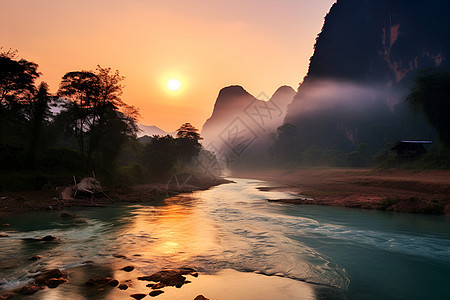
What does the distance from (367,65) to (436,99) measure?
84.6 m

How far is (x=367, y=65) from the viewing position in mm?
116250

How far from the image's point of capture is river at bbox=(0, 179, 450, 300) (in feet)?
24.2

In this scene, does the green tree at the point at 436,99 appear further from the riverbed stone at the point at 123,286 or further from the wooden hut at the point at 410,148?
the riverbed stone at the point at 123,286

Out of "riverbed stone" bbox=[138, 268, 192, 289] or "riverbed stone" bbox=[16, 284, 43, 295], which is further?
"riverbed stone" bbox=[138, 268, 192, 289]

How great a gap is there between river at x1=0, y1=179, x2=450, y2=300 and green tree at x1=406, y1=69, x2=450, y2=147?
34165 millimetres

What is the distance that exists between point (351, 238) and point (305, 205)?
37.3ft

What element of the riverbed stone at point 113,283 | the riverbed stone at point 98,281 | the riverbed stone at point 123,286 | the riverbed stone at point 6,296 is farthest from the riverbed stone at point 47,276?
the riverbed stone at point 123,286

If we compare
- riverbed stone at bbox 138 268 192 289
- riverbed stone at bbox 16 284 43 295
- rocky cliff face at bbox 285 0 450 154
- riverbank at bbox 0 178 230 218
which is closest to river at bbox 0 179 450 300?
riverbed stone at bbox 16 284 43 295

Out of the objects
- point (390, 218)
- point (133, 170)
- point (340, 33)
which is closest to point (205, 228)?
point (390, 218)

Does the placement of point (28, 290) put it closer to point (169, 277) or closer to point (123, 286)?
point (123, 286)

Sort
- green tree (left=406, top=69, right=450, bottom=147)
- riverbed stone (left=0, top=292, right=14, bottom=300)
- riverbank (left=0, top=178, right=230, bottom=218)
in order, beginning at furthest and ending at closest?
green tree (left=406, top=69, right=450, bottom=147), riverbank (left=0, top=178, right=230, bottom=218), riverbed stone (left=0, top=292, right=14, bottom=300)

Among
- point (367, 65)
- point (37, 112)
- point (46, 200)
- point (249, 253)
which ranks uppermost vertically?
point (367, 65)

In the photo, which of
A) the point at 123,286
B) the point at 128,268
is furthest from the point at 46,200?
the point at 123,286

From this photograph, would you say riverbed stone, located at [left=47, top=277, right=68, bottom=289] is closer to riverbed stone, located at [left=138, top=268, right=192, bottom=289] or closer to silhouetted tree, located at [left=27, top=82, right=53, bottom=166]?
riverbed stone, located at [left=138, top=268, right=192, bottom=289]
